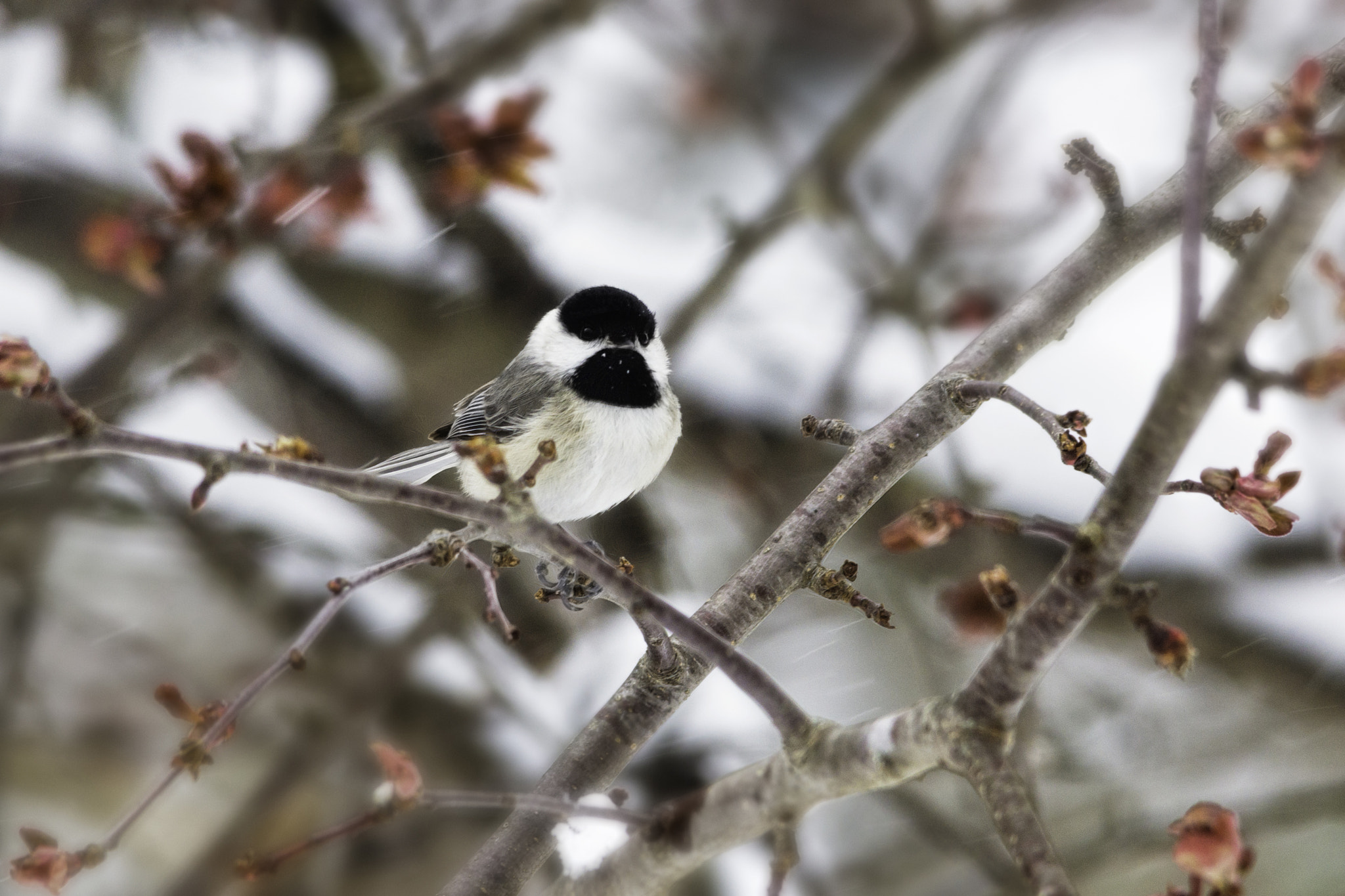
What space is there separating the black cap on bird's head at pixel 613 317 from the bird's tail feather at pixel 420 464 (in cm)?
35

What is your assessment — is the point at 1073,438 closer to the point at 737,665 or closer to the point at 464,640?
the point at 737,665

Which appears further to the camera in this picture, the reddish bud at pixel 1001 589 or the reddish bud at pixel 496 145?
the reddish bud at pixel 496 145

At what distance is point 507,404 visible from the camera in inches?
76.7

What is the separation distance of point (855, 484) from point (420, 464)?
830 millimetres

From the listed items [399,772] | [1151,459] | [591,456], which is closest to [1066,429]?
[1151,459]

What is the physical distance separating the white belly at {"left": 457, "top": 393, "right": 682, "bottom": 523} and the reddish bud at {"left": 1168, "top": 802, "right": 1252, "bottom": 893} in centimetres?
111

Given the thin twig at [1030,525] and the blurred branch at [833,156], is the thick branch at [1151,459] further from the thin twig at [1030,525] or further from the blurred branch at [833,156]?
the blurred branch at [833,156]

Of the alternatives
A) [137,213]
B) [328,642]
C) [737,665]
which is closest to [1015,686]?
[737,665]

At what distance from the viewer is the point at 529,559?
2.62 meters

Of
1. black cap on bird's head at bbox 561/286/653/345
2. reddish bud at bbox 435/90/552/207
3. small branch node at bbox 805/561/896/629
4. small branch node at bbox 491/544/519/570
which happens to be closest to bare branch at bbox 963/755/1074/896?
small branch node at bbox 805/561/896/629

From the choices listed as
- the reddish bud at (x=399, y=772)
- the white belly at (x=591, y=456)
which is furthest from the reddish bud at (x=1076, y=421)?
the white belly at (x=591, y=456)

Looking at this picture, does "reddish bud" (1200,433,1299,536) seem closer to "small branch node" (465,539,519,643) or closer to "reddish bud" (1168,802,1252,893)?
"reddish bud" (1168,802,1252,893)

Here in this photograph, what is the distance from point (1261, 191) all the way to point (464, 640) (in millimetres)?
2668

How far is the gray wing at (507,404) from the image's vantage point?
1898 millimetres
